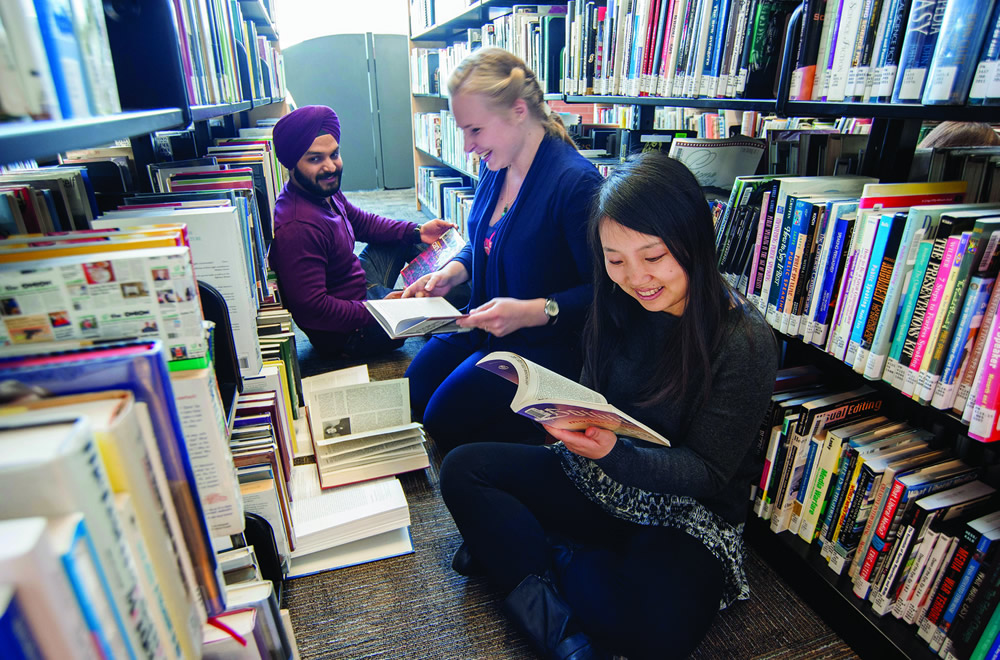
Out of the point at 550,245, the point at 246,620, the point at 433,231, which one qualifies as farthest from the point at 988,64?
the point at 433,231

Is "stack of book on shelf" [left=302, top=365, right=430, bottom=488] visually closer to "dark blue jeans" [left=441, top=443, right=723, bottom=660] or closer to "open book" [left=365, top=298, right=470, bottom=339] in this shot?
"open book" [left=365, top=298, right=470, bottom=339]

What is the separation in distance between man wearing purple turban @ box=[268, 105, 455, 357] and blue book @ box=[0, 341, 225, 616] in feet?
5.21

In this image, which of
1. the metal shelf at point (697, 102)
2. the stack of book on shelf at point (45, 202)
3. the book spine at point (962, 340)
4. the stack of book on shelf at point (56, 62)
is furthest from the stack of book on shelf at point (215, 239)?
the book spine at point (962, 340)

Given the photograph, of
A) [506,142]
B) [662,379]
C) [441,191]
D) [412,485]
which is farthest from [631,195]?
[441,191]

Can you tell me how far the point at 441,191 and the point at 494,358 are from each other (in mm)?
3120

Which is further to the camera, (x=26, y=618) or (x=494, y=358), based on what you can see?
(x=494, y=358)

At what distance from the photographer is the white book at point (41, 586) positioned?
33 centimetres

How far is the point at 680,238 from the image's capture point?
1002 millimetres

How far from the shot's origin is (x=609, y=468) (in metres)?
1.03

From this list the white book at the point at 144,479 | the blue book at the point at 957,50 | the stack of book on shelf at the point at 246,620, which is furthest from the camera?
the blue book at the point at 957,50

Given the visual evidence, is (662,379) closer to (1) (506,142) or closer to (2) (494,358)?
(2) (494,358)

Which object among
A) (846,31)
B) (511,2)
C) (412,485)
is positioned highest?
(511,2)

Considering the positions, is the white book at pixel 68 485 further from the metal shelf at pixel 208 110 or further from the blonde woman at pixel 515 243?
the blonde woman at pixel 515 243

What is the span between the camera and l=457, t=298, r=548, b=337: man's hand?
151 centimetres
